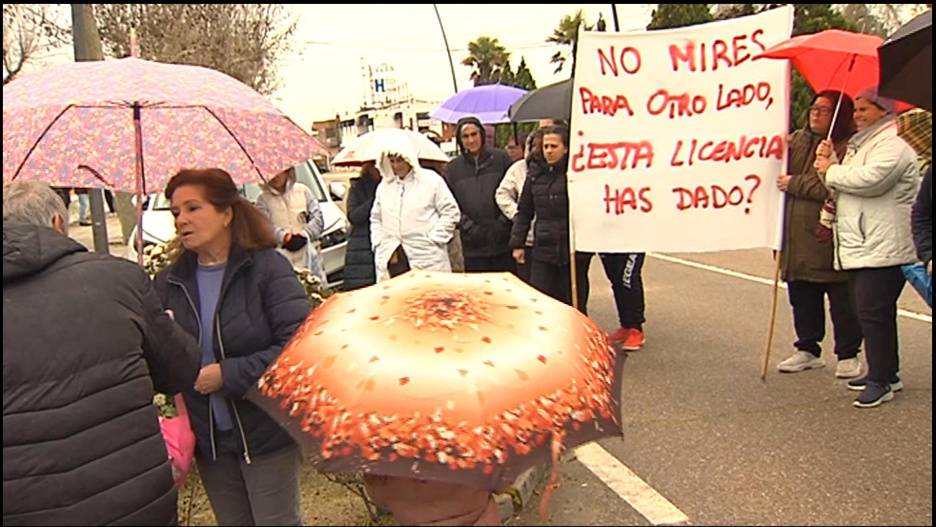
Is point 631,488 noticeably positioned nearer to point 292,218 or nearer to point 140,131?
point 140,131

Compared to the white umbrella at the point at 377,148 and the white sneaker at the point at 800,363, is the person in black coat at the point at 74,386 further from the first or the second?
the white sneaker at the point at 800,363

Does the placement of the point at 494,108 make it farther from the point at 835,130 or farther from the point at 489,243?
the point at 835,130

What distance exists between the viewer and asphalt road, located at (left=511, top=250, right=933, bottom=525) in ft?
11.7

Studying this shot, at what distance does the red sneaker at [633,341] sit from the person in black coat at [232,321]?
13.2ft

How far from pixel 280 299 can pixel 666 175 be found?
9.37 feet

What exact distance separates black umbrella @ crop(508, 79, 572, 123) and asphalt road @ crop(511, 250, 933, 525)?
6.52 feet

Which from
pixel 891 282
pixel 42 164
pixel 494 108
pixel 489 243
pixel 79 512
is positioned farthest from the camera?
pixel 494 108

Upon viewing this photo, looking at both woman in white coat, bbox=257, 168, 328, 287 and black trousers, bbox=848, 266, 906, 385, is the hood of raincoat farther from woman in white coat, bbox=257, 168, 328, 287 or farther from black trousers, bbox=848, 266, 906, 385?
black trousers, bbox=848, 266, 906, 385

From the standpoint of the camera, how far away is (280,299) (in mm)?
2504

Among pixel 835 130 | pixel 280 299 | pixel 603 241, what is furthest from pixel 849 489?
pixel 280 299

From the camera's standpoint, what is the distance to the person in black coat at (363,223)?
6.21m

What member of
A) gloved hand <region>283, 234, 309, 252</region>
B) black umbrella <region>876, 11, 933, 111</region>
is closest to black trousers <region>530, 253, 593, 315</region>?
gloved hand <region>283, 234, 309, 252</region>

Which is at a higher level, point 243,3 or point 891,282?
point 243,3

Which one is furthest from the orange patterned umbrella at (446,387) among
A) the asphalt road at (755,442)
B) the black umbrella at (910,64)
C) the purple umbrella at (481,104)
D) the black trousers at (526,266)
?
the purple umbrella at (481,104)
